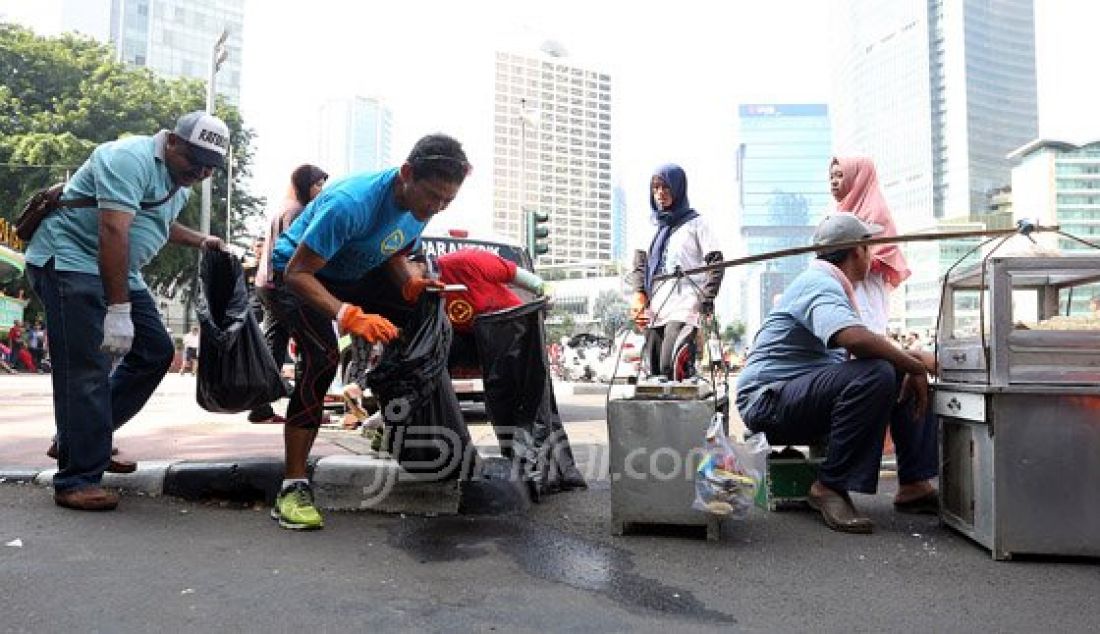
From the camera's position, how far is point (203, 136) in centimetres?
323

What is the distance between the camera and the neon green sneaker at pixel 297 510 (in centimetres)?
295

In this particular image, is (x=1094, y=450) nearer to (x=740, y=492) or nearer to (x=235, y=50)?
(x=740, y=492)

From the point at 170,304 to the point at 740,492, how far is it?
170 feet

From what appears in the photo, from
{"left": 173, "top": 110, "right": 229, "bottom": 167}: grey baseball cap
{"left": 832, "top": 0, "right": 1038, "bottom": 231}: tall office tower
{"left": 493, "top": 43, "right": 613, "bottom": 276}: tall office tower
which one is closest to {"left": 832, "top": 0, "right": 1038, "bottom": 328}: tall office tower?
{"left": 832, "top": 0, "right": 1038, "bottom": 231}: tall office tower

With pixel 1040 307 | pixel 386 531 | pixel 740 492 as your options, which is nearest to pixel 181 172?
pixel 386 531

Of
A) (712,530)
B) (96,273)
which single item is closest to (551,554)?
(712,530)

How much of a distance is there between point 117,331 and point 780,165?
16435cm

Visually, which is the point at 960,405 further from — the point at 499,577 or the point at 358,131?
the point at 358,131

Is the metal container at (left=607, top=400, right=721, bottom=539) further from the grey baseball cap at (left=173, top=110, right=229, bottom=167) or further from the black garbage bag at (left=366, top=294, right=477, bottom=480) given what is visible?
the grey baseball cap at (left=173, top=110, right=229, bottom=167)

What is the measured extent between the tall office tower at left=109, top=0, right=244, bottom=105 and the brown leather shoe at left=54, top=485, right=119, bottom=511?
85042 mm

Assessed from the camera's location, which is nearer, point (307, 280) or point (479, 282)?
point (307, 280)

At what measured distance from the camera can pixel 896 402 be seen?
3.23m

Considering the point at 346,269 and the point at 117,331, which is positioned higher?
the point at 346,269

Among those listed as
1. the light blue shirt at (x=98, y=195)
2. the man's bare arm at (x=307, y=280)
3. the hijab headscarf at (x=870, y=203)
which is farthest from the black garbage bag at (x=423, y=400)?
the hijab headscarf at (x=870, y=203)
